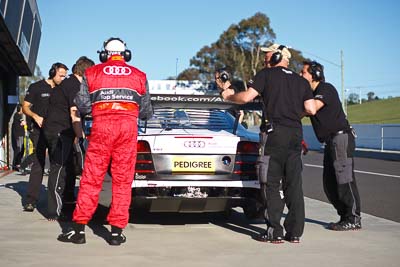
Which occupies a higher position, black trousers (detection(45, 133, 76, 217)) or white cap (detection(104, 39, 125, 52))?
white cap (detection(104, 39, 125, 52))

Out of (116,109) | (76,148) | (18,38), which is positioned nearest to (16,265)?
(116,109)

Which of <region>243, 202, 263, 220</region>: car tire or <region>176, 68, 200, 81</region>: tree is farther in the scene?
<region>176, 68, 200, 81</region>: tree

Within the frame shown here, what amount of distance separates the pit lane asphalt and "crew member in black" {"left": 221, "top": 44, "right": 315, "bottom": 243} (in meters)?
0.21

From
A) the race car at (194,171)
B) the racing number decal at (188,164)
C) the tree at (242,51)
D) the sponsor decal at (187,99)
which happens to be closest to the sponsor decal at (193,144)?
the race car at (194,171)

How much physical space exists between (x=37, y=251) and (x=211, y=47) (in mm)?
54463

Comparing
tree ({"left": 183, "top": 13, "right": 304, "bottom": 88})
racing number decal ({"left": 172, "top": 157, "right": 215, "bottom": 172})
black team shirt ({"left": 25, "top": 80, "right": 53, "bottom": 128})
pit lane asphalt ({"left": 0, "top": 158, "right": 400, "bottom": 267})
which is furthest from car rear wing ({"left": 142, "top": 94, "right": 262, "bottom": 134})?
tree ({"left": 183, "top": 13, "right": 304, "bottom": 88})

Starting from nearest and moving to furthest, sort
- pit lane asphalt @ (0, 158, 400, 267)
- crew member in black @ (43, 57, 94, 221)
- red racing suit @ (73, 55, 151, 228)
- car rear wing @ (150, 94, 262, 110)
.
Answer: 1. pit lane asphalt @ (0, 158, 400, 267)
2. red racing suit @ (73, 55, 151, 228)
3. car rear wing @ (150, 94, 262, 110)
4. crew member in black @ (43, 57, 94, 221)

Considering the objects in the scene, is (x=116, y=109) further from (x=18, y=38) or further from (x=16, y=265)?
(x=18, y=38)

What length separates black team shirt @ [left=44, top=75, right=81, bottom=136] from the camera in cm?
767

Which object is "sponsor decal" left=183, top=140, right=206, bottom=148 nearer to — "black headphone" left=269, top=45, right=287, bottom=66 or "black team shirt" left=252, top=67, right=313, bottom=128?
"black team shirt" left=252, top=67, right=313, bottom=128

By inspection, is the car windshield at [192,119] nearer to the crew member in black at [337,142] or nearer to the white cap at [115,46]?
the crew member in black at [337,142]

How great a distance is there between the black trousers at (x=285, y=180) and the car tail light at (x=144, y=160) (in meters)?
1.15

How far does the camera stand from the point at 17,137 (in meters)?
15.6

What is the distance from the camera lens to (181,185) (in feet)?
22.1
